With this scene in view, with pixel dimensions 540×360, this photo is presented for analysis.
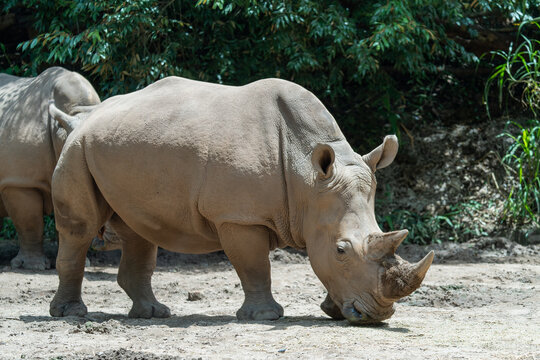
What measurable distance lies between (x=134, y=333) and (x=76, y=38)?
516 centimetres

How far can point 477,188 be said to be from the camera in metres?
11.1

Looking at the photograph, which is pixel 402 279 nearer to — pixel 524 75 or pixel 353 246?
pixel 353 246

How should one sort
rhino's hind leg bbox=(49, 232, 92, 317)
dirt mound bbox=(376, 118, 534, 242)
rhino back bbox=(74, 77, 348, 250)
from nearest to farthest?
rhino back bbox=(74, 77, 348, 250) → rhino's hind leg bbox=(49, 232, 92, 317) → dirt mound bbox=(376, 118, 534, 242)

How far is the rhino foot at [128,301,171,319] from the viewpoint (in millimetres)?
6348

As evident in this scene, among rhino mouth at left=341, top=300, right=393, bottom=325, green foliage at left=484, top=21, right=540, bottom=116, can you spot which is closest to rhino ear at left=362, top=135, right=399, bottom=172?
rhino mouth at left=341, top=300, right=393, bottom=325

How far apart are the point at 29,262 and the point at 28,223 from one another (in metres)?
0.44

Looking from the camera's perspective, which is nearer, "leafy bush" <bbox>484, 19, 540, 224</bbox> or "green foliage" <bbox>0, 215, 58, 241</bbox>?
"leafy bush" <bbox>484, 19, 540, 224</bbox>

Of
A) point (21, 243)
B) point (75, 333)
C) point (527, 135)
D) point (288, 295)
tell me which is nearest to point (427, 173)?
point (527, 135)

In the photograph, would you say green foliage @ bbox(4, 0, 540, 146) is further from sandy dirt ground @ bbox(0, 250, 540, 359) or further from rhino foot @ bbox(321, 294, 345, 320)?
rhino foot @ bbox(321, 294, 345, 320)

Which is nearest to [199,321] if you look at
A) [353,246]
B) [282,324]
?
[282,324]

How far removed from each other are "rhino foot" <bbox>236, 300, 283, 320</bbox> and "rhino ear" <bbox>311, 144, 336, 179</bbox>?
979 millimetres

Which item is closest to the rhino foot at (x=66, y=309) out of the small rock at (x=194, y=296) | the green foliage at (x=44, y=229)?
the small rock at (x=194, y=296)

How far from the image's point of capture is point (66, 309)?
627cm

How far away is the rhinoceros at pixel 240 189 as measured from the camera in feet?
17.8
